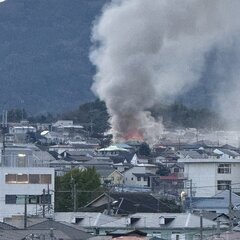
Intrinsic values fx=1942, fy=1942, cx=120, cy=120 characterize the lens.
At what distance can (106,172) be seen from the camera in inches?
3944

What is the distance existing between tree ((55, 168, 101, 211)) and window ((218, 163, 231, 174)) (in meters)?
5.43

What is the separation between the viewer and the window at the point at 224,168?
78.6 meters

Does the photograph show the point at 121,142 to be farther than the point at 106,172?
Yes

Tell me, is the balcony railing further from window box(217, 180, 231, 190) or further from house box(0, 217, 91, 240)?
house box(0, 217, 91, 240)

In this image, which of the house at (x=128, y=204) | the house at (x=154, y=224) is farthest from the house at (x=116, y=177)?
the house at (x=154, y=224)

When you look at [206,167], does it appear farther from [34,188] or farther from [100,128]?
[100,128]

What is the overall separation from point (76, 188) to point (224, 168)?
10.5 meters

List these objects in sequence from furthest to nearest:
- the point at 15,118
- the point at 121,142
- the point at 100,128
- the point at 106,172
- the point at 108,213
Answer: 1. the point at 15,118
2. the point at 100,128
3. the point at 121,142
4. the point at 106,172
5. the point at 108,213

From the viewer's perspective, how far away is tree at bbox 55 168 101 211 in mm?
66750

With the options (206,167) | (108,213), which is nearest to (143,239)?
(108,213)

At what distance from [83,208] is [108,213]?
3512mm

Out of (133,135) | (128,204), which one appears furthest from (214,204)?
(133,135)

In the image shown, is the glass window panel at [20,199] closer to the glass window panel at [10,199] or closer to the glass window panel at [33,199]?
the glass window panel at [10,199]

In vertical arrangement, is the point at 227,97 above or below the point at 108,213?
above
